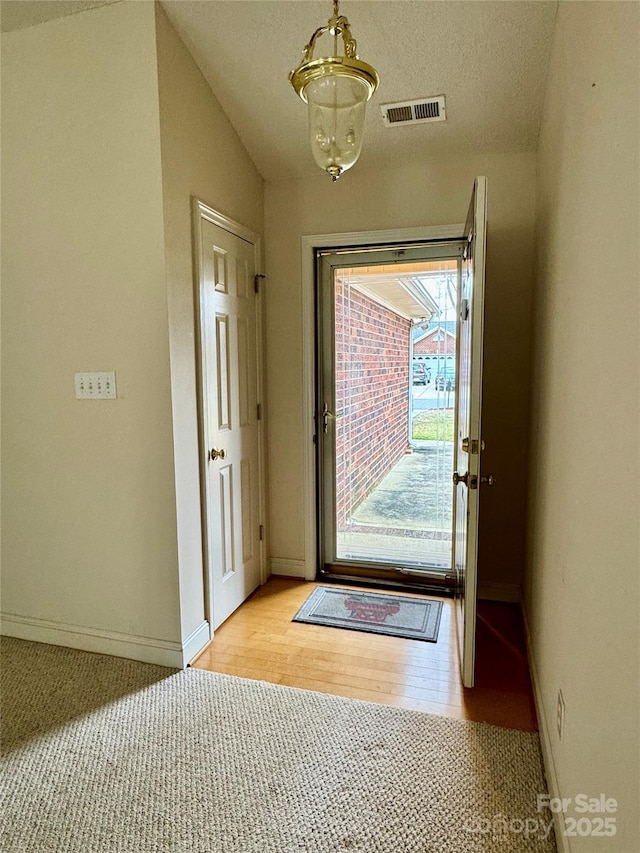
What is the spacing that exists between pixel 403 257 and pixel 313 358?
78cm

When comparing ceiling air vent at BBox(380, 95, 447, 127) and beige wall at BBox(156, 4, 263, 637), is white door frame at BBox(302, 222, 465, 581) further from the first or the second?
beige wall at BBox(156, 4, 263, 637)

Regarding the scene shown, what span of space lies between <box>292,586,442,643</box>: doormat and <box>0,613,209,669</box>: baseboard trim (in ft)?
2.08

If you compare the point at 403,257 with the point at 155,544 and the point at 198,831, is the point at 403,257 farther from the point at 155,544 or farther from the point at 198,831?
the point at 198,831

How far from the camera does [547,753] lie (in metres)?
1.61

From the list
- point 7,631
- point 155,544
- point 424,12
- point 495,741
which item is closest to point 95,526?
point 155,544

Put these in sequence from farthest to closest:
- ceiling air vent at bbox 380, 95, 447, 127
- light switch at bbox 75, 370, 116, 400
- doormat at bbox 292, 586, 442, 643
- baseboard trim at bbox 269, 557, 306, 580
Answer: baseboard trim at bbox 269, 557, 306, 580 < doormat at bbox 292, 586, 442, 643 < ceiling air vent at bbox 380, 95, 447, 127 < light switch at bbox 75, 370, 116, 400

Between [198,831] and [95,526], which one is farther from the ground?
[95,526]

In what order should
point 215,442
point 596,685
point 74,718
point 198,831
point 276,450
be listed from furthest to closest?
point 276,450
point 215,442
point 74,718
point 198,831
point 596,685

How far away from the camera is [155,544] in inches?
85.8

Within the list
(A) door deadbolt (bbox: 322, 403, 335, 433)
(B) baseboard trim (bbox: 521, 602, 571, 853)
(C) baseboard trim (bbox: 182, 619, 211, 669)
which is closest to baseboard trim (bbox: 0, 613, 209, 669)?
(C) baseboard trim (bbox: 182, 619, 211, 669)

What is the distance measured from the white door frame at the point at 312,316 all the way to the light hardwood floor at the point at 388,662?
50cm

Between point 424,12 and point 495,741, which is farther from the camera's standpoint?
point 424,12

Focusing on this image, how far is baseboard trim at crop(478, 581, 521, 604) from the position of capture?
2787 mm

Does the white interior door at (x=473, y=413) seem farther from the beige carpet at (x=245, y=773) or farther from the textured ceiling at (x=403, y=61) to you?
the textured ceiling at (x=403, y=61)
